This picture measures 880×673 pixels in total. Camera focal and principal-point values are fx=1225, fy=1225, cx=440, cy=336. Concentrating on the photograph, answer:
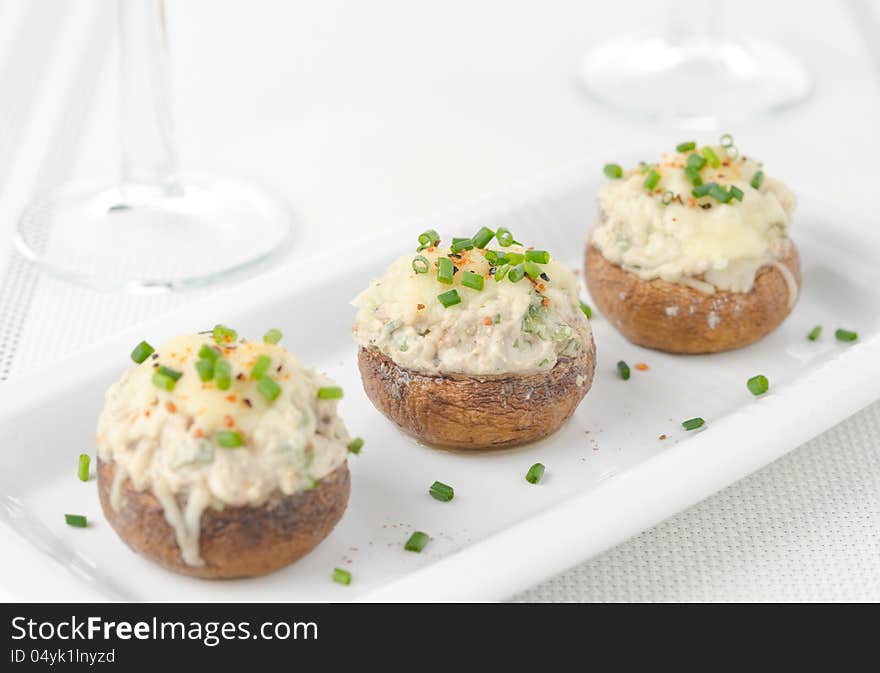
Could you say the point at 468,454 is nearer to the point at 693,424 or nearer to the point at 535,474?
the point at 535,474

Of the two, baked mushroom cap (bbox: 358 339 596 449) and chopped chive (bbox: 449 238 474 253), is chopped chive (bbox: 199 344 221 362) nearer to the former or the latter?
baked mushroom cap (bbox: 358 339 596 449)

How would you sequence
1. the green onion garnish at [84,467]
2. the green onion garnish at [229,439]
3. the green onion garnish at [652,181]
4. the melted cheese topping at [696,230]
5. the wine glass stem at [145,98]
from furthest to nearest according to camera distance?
the wine glass stem at [145,98], the green onion garnish at [652,181], the melted cheese topping at [696,230], the green onion garnish at [84,467], the green onion garnish at [229,439]

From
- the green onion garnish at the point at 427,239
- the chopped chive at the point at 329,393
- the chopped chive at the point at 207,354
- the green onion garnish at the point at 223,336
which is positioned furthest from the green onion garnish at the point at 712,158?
the chopped chive at the point at 207,354

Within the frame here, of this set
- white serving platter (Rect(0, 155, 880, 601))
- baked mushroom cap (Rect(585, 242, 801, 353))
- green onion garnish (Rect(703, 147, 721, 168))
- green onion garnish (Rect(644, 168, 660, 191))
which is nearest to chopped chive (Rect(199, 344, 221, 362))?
white serving platter (Rect(0, 155, 880, 601))

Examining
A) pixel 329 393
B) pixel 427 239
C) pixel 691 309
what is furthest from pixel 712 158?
pixel 329 393

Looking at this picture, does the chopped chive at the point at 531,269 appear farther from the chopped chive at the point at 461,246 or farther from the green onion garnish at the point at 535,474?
the green onion garnish at the point at 535,474

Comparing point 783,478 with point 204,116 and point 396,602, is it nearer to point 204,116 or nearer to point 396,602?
point 396,602
